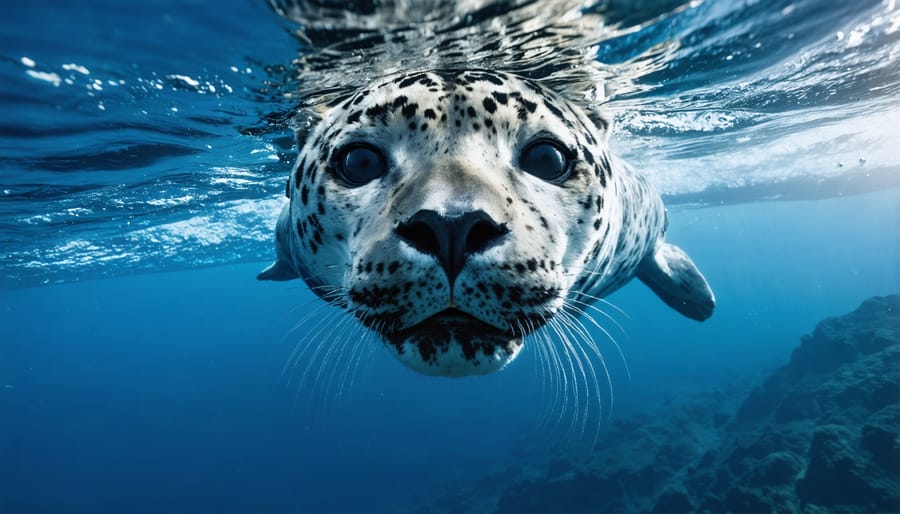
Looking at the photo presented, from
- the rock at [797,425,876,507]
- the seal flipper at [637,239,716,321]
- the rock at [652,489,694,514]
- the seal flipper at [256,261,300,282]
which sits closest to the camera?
the seal flipper at [637,239,716,321]

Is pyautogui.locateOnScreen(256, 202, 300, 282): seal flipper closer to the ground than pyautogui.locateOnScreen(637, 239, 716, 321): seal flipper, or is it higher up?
closer to the ground

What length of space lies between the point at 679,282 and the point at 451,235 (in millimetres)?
5409

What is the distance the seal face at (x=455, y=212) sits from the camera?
1999 millimetres

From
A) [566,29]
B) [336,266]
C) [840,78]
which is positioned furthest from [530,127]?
[840,78]

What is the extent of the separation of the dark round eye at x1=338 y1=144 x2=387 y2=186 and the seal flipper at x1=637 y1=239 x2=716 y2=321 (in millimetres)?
4416

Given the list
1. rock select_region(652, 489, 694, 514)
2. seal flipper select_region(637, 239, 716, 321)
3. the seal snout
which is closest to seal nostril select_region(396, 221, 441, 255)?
the seal snout

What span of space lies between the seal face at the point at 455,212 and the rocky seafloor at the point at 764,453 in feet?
34.5

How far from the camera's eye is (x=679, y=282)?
6.43 m

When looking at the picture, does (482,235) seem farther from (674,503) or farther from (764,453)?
(764,453)

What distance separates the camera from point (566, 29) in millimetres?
5363

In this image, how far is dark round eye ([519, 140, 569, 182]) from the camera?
2.87 m

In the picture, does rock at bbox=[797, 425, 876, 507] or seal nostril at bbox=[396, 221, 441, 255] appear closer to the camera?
seal nostril at bbox=[396, 221, 441, 255]

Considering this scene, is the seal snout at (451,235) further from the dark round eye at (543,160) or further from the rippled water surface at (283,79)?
the rippled water surface at (283,79)

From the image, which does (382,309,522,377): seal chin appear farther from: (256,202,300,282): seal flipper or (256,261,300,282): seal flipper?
(256,261,300,282): seal flipper
